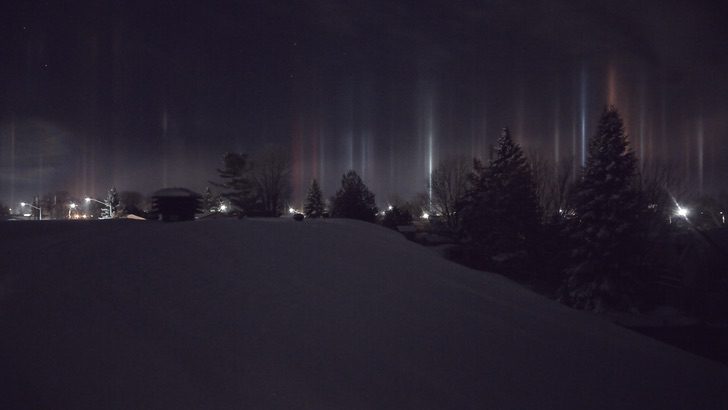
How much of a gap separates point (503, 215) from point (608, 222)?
884 centimetres

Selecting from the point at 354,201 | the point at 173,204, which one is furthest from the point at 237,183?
the point at 173,204

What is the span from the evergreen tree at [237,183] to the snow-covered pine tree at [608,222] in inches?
981

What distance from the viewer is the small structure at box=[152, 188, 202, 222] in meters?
11.4

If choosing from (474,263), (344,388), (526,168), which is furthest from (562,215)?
(344,388)

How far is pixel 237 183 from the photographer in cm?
3197

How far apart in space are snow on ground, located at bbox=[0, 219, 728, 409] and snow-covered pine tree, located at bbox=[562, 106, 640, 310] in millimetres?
14463

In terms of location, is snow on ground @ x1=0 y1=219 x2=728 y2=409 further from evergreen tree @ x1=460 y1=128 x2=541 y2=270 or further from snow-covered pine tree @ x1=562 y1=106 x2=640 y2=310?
evergreen tree @ x1=460 y1=128 x2=541 y2=270

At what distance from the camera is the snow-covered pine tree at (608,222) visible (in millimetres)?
19234

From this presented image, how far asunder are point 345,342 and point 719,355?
1410 cm

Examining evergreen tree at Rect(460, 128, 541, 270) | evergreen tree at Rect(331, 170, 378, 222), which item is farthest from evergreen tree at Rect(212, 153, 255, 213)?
evergreen tree at Rect(460, 128, 541, 270)

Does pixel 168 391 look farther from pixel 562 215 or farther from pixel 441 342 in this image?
pixel 562 215

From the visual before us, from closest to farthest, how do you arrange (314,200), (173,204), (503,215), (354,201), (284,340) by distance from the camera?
(284,340) < (173,204) < (503,215) < (354,201) < (314,200)

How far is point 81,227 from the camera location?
31.8 ft

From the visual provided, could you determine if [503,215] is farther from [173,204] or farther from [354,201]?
[173,204]
